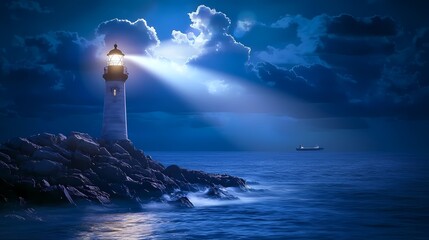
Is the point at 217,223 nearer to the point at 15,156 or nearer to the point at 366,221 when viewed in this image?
the point at 366,221

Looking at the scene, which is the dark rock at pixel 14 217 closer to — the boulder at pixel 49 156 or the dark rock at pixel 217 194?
the boulder at pixel 49 156

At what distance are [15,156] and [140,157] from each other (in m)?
9.37

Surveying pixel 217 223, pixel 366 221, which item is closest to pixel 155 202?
pixel 217 223

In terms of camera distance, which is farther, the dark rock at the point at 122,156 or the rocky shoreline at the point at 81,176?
the dark rock at the point at 122,156

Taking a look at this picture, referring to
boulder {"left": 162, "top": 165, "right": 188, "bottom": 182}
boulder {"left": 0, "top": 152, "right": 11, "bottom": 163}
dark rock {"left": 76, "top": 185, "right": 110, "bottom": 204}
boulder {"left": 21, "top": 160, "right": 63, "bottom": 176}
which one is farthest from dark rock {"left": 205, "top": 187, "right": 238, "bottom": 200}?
boulder {"left": 0, "top": 152, "right": 11, "bottom": 163}

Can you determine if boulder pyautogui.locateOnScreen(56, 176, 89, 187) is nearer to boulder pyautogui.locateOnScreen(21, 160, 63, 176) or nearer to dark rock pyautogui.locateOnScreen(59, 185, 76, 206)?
boulder pyautogui.locateOnScreen(21, 160, 63, 176)

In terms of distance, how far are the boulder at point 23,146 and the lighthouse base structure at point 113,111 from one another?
6.34 metres

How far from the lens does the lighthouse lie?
3309 centimetres

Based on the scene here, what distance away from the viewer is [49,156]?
1029 inches

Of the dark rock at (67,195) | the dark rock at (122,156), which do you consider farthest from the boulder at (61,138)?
the dark rock at (67,195)

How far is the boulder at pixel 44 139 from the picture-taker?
29.0 m

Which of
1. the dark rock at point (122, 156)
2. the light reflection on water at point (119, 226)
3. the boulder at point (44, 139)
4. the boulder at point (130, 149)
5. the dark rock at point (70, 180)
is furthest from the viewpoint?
the boulder at point (130, 149)

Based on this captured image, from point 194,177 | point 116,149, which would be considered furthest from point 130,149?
point 194,177

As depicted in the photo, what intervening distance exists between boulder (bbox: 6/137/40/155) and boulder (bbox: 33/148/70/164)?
139cm
